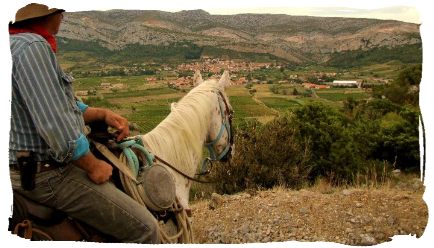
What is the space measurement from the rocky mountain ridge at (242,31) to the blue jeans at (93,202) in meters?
111

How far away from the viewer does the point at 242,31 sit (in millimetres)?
157000

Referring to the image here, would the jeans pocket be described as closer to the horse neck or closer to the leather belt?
the leather belt

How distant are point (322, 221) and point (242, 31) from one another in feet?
523

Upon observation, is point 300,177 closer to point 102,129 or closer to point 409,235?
point 409,235

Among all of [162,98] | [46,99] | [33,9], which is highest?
[33,9]

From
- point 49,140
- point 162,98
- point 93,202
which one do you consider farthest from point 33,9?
point 162,98

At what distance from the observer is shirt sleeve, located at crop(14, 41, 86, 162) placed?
1857mm

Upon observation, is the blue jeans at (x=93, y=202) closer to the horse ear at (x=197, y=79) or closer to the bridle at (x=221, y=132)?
the bridle at (x=221, y=132)

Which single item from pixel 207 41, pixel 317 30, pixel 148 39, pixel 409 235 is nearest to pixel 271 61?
pixel 207 41

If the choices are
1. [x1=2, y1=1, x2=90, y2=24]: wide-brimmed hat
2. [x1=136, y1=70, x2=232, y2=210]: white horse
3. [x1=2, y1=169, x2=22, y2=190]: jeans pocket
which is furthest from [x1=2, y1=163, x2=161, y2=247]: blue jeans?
[x1=2, y1=1, x2=90, y2=24]: wide-brimmed hat

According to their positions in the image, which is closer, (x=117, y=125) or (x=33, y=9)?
(x=33, y=9)

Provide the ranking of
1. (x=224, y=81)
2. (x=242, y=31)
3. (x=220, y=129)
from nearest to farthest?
(x=220, y=129) < (x=224, y=81) < (x=242, y=31)

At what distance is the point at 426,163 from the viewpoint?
10531 mm

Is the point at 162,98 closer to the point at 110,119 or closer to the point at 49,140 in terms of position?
the point at 110,119
